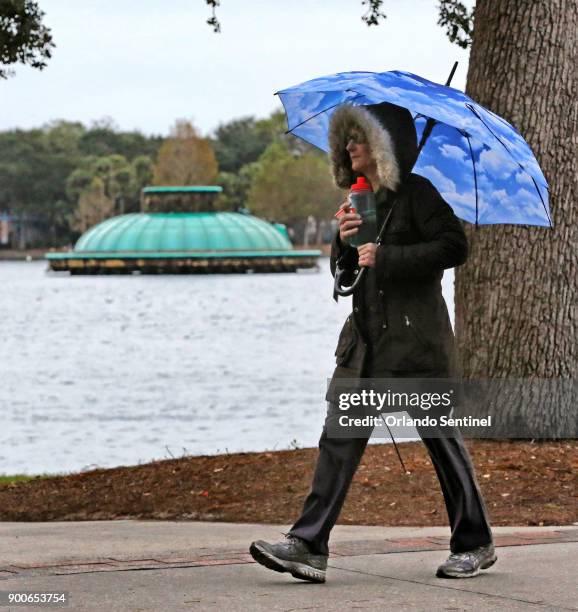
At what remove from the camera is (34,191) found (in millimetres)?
161875

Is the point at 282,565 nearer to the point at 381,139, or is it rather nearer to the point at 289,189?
the point at 381,139

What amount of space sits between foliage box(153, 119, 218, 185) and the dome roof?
50.1ft

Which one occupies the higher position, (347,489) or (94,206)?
(94,206)

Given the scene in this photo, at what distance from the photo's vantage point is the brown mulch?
28.8 feet

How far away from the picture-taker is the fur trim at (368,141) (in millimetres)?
6250

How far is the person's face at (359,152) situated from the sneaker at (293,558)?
1550 mm

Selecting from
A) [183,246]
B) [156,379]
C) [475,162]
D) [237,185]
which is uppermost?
[237,185]

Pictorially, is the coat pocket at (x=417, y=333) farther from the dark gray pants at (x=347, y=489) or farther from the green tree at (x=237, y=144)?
the green tree at (x=237, y=144)

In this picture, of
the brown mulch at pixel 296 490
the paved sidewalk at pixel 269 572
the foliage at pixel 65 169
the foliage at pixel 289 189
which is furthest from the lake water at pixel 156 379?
the foliage at pixel 65 169

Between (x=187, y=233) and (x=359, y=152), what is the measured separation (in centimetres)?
11984

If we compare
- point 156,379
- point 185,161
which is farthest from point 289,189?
point 156,379

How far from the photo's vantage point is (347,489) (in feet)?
20.4

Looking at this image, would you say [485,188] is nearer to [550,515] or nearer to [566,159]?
[550,515]

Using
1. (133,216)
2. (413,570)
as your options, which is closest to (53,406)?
(413,570)
